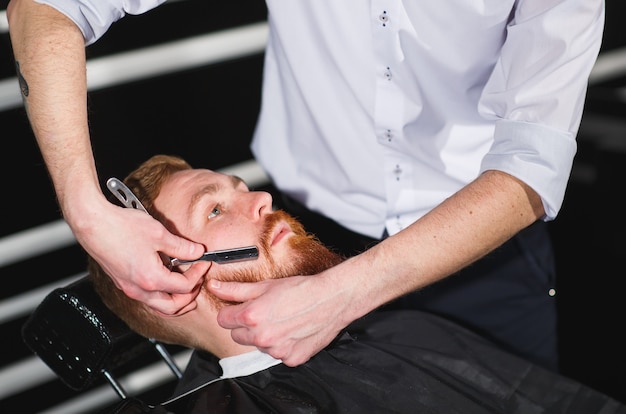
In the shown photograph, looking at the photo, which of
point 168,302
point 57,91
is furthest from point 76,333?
point 57,91

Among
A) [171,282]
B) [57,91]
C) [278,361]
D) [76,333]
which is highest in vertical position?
[57,91]

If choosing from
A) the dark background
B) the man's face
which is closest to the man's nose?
the man's face

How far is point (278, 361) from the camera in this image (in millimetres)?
1815

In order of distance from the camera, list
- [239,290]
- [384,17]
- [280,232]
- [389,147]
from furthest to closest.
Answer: [389,147] < [280,232] < [384,17] < [239,290]

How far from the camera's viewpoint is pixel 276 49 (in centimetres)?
200

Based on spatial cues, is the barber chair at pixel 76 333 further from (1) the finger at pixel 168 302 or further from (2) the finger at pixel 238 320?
(2) the finger at pixel 238 320

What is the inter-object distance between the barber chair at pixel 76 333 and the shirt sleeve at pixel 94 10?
61cm

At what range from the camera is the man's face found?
1.70m

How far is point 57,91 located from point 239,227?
1.67 ft

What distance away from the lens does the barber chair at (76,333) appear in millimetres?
1695

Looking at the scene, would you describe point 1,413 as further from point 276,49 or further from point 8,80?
point 276,49

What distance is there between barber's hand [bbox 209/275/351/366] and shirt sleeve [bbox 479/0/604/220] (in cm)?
46

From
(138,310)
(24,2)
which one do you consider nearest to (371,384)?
(138,310)

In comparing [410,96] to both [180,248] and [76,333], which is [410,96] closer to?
[180,248]
